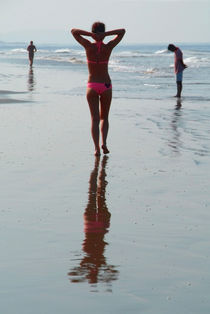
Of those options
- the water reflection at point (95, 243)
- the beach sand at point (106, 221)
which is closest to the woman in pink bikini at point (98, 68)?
the beach sand at point (106, 221)

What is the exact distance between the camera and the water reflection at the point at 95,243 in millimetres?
3691

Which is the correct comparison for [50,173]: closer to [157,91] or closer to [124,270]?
[124,270]

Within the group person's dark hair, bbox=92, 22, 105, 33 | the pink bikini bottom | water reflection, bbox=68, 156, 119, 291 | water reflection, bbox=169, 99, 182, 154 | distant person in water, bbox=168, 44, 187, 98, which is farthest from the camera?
distant person in water, bbox=168, 44, 187, 98

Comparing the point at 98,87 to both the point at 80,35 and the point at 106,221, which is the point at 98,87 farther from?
the point at 106,221

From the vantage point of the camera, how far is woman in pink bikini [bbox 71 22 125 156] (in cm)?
792

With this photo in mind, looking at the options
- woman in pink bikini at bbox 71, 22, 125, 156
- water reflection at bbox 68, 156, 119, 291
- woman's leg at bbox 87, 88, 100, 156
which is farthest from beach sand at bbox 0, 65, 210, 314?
woman in pink bikini at bbox 71, 22, 125, 156

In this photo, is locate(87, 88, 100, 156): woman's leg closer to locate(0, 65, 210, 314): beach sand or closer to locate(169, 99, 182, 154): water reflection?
locate(0, 65, 210, 314): beach sand

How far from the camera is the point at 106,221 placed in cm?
497

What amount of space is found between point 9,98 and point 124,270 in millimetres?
11771

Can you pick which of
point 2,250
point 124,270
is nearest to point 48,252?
point 2,250

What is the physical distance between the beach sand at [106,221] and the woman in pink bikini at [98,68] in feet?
1.50

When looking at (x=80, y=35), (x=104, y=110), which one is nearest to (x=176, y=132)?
(x=104, y=110)

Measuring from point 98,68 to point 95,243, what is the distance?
4.11 metres

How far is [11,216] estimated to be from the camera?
499 cm
